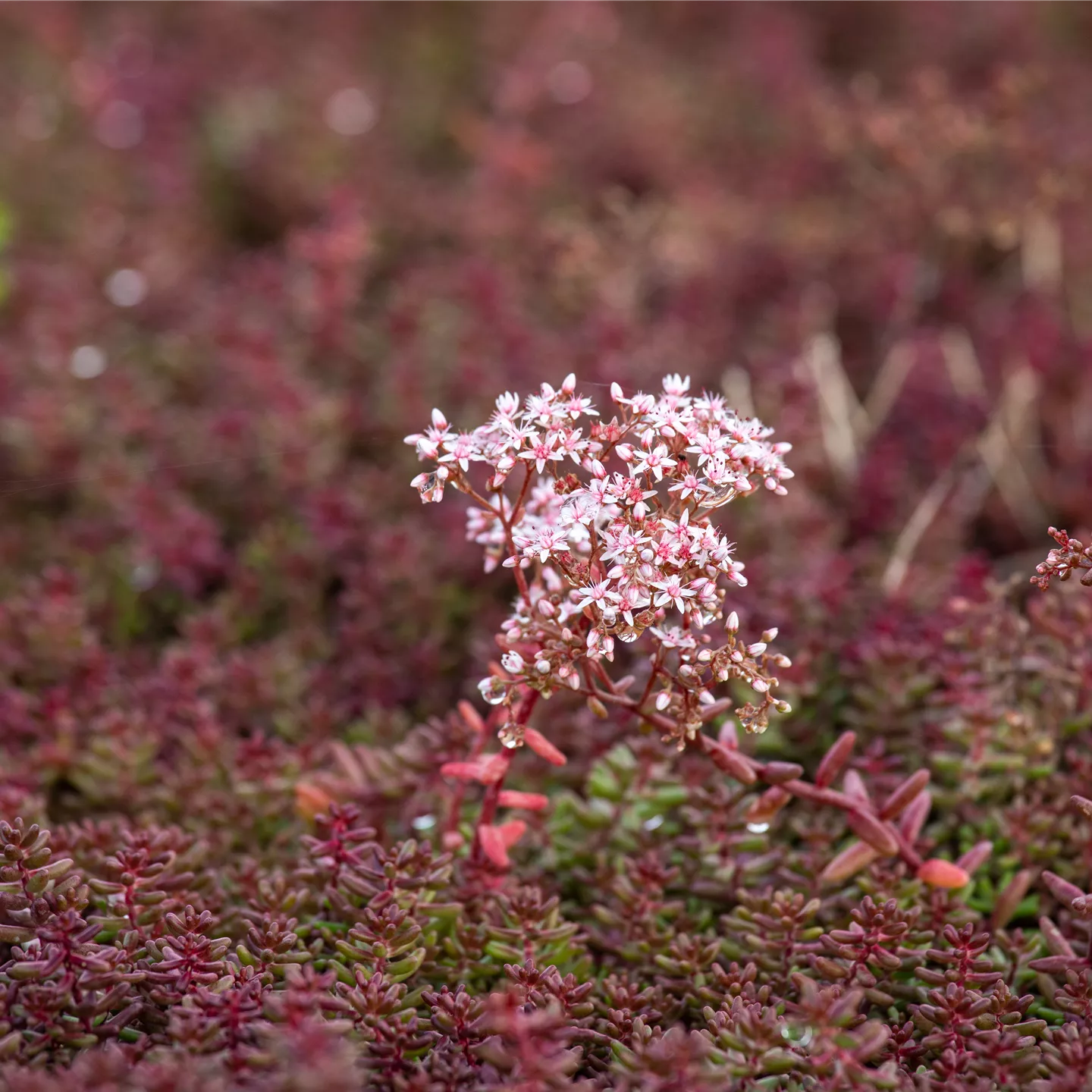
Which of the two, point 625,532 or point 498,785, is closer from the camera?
point 625,532

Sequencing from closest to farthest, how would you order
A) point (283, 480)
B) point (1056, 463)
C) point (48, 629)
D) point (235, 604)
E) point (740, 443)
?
1. point (740, 443)
2. point (48, 629)
3. point (235, 604)
4. point (283, 480)
5. point (1056, 463)

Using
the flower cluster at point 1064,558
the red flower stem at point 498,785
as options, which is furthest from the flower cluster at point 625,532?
the flower cluster at point 1064,558

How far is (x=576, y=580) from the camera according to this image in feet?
5.69

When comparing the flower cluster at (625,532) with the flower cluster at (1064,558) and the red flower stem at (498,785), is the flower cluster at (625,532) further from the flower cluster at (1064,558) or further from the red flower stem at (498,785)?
the flower cluster at (1064,558)

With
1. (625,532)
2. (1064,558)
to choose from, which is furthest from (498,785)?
(1064,558)

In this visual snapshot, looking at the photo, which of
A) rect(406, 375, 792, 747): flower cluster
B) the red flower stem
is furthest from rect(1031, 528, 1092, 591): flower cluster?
the red flower stem

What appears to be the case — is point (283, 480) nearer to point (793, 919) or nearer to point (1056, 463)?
point (793, 919)

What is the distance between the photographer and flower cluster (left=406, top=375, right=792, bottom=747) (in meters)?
1.68

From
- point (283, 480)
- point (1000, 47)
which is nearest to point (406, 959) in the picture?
point (283, 480)

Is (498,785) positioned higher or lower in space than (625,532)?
lower

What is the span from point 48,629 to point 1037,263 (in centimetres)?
324

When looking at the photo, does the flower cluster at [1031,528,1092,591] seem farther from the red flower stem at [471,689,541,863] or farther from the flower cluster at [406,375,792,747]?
the red flower stem at [471,689,541,863]

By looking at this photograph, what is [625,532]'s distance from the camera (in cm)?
169

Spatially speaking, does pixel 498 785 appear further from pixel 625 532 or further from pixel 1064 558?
pixel 1064 558
